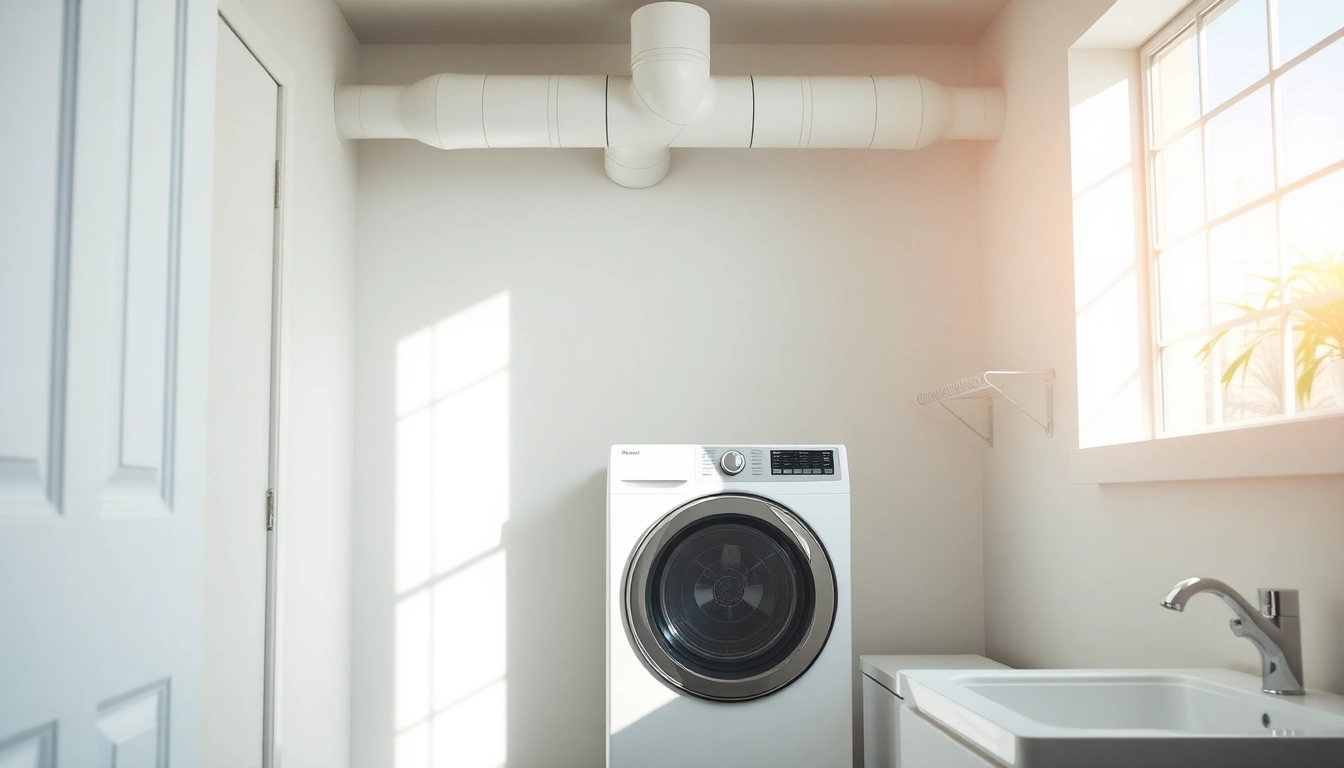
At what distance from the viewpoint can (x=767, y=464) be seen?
107 inches

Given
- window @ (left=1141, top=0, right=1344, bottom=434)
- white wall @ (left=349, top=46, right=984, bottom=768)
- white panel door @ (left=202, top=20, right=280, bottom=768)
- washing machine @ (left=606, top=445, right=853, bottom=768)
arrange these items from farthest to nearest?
white wall @ (left=349, top=46, right=984, bottom=768) → washing machine @ (left=606, top=445, right=853, bottom=768) → white panel door @ (left=202, top=20, right=280, bottom=768) → window @ (left=1141, top=0, right=1344, bottom=434)

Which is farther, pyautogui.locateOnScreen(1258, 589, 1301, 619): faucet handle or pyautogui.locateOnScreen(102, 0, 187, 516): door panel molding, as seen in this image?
pyautogui.locateOnScreen(1258, 589, 1301, 619): faucet handle

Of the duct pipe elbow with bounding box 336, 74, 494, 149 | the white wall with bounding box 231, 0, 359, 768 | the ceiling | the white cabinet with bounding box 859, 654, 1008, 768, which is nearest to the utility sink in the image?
the white cabinet with bounding box 859, 654, 1008, 768

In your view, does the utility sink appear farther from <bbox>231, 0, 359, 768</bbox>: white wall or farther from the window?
<bbox>231, 0, 359, 768</bbox>: white wall

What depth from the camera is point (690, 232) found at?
3.38m

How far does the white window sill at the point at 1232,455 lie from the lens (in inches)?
63.0

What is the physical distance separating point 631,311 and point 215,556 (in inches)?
62.6

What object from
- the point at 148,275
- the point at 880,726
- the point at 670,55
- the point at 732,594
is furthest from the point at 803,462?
the point at 148,275

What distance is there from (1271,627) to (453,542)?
7.74 ft

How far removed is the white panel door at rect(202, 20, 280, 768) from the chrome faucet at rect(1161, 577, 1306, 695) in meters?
1.94

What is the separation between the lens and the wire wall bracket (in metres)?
2.73

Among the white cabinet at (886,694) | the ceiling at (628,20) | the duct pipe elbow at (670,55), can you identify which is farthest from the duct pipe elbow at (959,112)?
the white cabinet at (886,694)

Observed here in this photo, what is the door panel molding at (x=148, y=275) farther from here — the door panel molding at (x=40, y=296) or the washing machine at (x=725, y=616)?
the washing machine at (x=725, y=616)

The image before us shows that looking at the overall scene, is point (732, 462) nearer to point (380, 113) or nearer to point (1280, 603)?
point (1280, 603)
